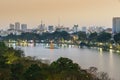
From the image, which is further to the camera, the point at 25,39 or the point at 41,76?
the point at 25,39

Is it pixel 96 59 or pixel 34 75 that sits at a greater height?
pixel 34 75

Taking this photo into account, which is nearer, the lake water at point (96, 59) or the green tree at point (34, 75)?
the green tree at point (34, 75)

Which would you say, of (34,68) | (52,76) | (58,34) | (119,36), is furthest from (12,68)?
(58,34)

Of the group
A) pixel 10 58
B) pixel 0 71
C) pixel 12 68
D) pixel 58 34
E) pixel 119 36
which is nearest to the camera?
pixel 0 71

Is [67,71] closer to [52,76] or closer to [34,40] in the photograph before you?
[52,76]

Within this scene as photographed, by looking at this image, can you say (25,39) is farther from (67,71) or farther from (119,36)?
(67,71)

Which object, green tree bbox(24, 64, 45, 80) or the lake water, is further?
the lake water

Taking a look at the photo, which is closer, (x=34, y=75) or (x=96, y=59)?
(x=34, y=75)

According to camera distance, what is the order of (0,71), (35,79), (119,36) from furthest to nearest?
(119,36) < (0,71) < (35,79)

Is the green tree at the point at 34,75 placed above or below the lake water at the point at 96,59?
above

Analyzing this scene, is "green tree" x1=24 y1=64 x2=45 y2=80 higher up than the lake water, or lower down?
higher up
